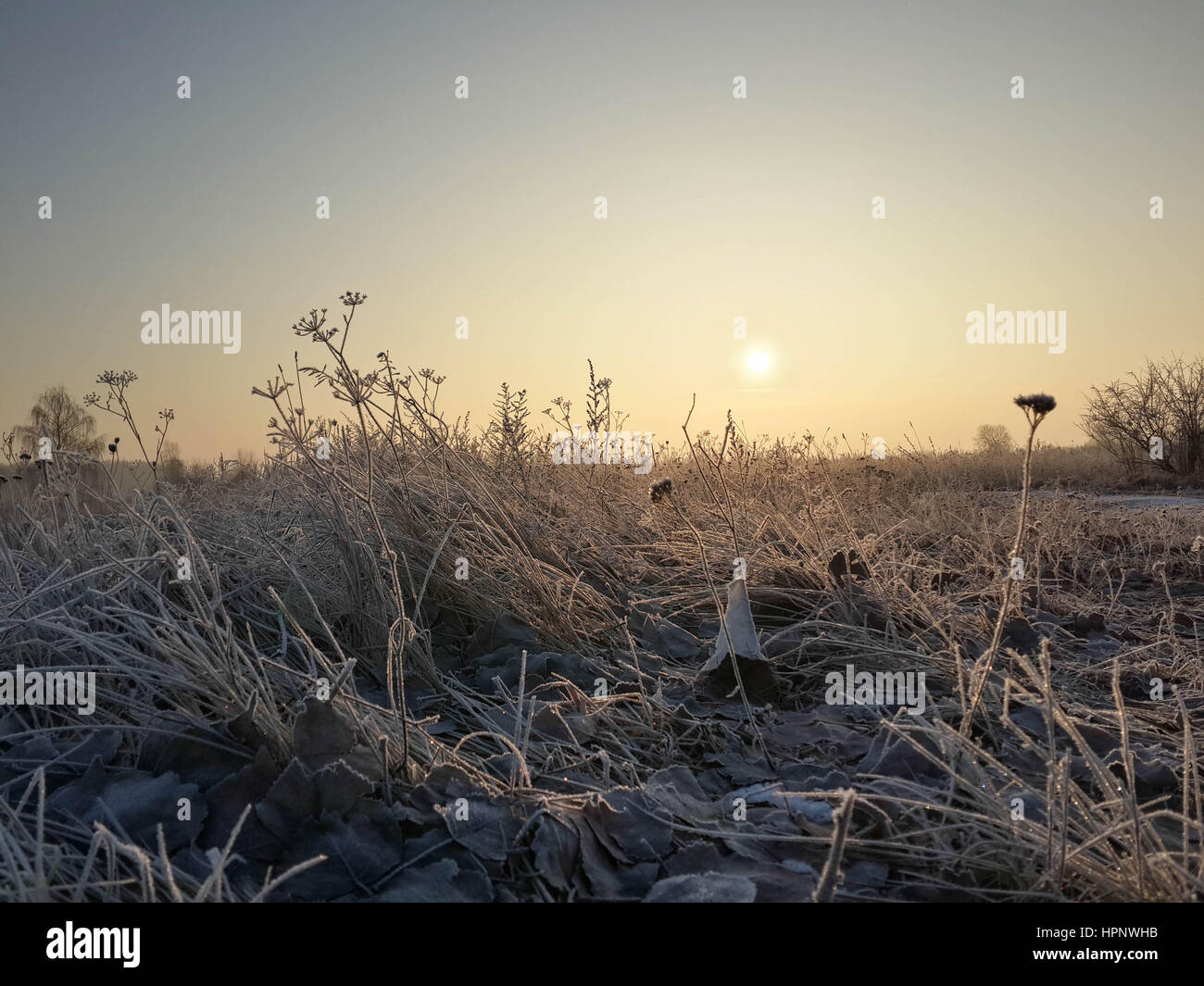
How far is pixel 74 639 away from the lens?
1.98m

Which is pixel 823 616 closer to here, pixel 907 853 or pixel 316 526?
pixel 907 853

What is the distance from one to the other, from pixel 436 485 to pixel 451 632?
0.72 m

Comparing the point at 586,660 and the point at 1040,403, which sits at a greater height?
the point at 1040,403

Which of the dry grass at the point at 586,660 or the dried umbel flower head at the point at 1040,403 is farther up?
the dried umbel flower head at the point at 1040,403

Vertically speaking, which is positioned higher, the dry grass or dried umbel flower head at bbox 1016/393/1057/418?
dried umbel flower head at bbox 1016/393/1057/418

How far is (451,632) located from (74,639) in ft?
3.60

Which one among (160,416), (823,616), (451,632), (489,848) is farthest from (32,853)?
(160,416)

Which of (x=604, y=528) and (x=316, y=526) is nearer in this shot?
(x=316, y=526)

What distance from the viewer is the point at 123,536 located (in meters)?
2.86
